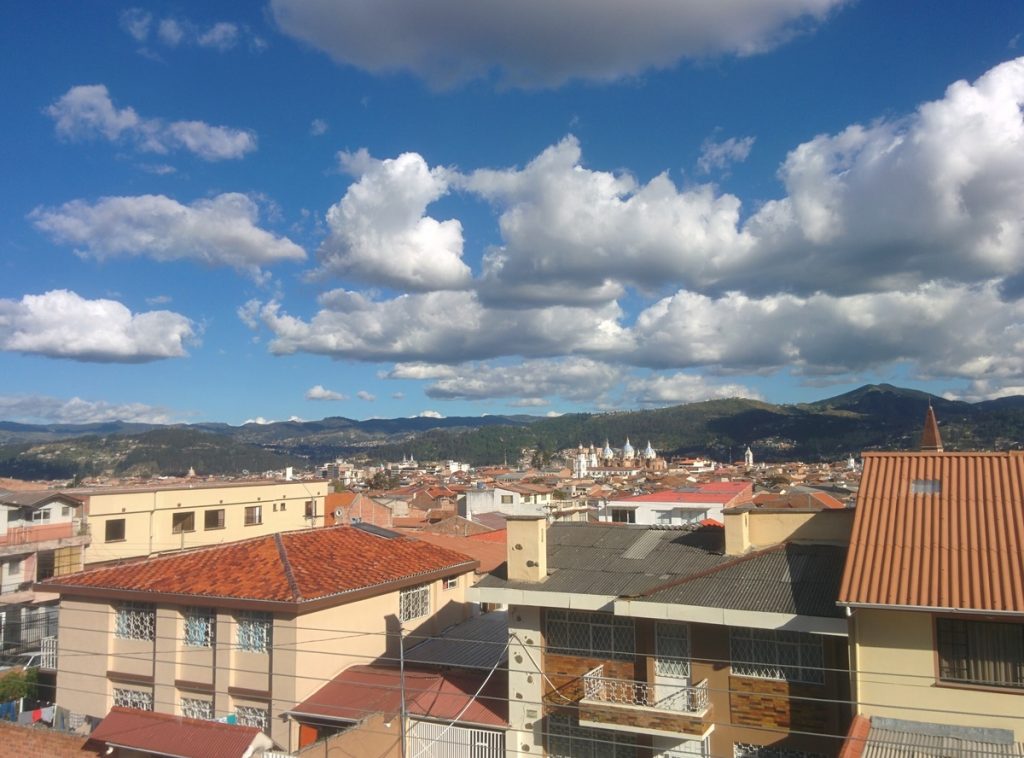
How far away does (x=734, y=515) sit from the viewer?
15547 millimetres

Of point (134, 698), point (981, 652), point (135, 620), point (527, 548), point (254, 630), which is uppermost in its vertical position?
point (527, 548)

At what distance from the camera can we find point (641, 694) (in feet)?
47.0

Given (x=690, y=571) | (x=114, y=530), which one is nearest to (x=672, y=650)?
(x=690, y=571)

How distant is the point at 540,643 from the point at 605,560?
231 centimetres

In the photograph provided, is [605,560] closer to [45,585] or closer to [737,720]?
[737,720]

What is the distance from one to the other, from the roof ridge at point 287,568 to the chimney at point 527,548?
15.8 ft

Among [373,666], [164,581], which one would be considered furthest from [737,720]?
[164,581]

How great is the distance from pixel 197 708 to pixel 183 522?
17.8 meters

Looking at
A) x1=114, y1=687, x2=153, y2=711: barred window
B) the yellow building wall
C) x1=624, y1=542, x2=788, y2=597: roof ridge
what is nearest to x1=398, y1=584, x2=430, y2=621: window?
x1=114, y1=687, x2=153, y2=711: barred window

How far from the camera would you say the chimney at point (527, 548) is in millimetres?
15984

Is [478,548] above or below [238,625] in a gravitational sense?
below

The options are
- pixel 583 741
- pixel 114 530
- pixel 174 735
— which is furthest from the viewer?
pixel 114 530

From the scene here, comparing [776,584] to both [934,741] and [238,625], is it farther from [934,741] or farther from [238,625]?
[238,625]

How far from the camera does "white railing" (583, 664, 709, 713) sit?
13477 millimetres
